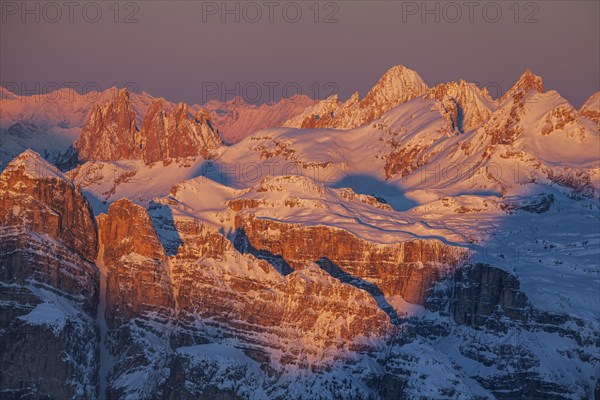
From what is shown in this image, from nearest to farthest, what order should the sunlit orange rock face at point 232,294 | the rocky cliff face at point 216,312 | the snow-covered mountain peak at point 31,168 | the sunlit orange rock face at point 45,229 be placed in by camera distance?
the rocky cliff face at point 216,312 < the sunlit orange rock face at point 232,294 < the sunlit orange rock face at point 45,229 < the snow-covered mountain peak at point 31,168

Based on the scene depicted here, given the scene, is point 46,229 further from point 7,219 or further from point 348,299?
point 348,299

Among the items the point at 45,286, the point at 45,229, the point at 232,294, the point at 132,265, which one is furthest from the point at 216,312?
the point at 45,229

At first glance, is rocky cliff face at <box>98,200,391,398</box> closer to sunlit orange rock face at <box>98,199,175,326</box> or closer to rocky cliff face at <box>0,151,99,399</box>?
sunlit orange rock face at <box>98,199,175,326</box>

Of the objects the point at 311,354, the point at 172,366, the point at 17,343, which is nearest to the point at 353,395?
the point at 311,354

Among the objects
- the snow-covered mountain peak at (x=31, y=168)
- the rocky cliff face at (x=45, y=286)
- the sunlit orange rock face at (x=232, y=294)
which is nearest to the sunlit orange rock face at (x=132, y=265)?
the sunlit orange rock face at (x=232, y=294)

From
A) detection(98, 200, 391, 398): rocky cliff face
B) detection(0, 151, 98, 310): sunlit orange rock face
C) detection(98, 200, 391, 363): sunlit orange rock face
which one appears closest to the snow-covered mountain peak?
detection(0, 151, 98, 310): sunlit orange rock face

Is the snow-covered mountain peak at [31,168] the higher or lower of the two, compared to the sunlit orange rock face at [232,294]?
higher

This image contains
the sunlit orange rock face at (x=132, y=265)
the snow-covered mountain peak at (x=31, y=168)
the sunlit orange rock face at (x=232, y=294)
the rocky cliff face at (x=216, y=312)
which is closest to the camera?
the rocky cliff face at (x=216, y=312)

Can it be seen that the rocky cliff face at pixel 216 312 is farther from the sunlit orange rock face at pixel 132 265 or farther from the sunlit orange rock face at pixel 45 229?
the sunlit orange rock face at pixel 45 229

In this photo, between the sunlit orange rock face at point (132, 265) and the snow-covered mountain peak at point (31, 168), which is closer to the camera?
the sunlit orange rock face at point (132, 265)

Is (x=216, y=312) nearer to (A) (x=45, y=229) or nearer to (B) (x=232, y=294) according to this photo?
(B) (x=232, y=294)
